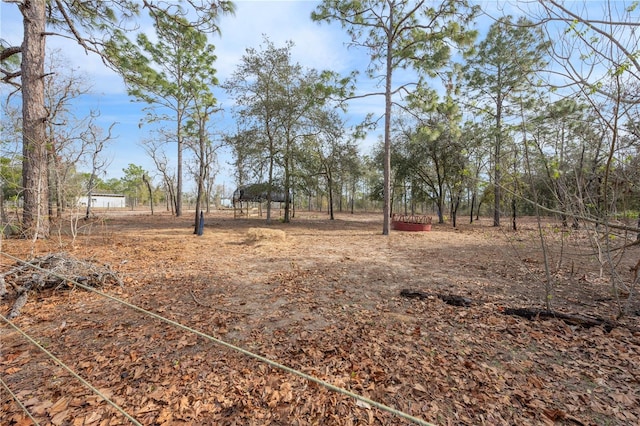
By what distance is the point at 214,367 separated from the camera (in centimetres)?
237

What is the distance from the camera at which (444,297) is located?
157 inches

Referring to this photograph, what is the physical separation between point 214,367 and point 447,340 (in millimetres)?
2428

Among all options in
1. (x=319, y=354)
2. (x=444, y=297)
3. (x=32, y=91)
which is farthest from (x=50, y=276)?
(x=444, y=297)

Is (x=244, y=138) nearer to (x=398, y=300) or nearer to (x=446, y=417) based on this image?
(x=398, y=300)

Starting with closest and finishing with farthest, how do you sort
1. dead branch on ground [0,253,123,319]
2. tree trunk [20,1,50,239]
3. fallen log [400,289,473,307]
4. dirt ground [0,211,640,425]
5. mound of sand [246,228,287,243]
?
dirt ground [0,211,640,425], dead branch on ground [0,253,123,319], fallen log [400,289,473,307], tree trunk [20,1,50,239], mound of sand [246,228,287,243]

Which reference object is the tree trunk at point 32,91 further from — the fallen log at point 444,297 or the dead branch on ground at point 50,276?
the fallen log at point 444,297

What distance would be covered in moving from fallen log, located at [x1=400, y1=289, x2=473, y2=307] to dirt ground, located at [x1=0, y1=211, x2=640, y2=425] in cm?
12

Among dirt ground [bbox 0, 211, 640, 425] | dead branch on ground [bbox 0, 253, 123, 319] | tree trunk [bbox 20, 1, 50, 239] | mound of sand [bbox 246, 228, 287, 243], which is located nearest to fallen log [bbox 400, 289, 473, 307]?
dirt ground [bbox 0, 211, 640, 425]

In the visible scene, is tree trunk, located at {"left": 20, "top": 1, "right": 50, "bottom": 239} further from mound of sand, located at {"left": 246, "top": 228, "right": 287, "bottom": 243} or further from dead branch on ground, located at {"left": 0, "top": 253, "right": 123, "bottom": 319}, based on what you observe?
mound of sand, located at {"left": 246, "top": 228, "right": 287, "bottom": 243}

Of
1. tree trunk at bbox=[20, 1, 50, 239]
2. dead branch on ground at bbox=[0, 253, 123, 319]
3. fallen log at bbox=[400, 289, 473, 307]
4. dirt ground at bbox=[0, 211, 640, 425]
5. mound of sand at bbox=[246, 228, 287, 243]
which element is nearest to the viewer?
dirt ground at bbox=[0, 211, 640, 425]

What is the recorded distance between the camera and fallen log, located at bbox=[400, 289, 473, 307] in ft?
12.4

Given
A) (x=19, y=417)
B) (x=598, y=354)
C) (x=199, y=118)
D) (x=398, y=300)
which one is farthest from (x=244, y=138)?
(x=598, y=354)

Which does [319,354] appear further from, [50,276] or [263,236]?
[263,236]

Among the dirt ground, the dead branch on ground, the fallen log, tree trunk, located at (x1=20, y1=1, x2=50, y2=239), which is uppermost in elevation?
tree trunk, located at (x1=20, y1=1, x2=50, y2=239)
